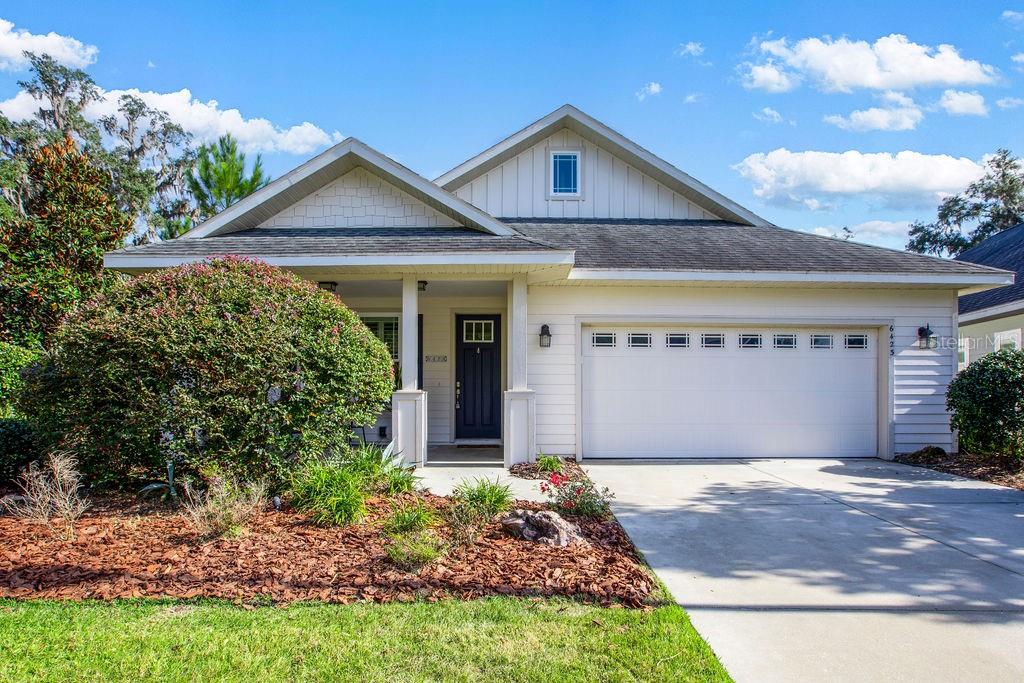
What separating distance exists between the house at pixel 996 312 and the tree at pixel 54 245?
17.5m

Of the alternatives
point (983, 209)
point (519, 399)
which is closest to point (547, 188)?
point (519, 399)

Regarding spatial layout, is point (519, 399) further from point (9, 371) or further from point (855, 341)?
point (9, 371)

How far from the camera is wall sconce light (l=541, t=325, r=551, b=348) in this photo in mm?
9141

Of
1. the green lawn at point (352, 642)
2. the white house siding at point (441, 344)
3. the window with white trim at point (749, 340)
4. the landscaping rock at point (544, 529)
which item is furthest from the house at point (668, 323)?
the green lawn at point (352, 642)

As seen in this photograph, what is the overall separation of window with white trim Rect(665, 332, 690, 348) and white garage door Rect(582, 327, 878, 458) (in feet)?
0.05

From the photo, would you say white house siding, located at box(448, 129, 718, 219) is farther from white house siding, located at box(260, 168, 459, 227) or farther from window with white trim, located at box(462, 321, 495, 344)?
white house siding, located at box(260, 168, 459, 227)

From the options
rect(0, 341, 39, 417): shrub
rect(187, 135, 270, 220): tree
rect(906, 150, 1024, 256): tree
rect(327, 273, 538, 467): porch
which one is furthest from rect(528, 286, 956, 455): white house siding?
rect(906, 150, 1024, 256): tree

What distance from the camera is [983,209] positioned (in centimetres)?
2578

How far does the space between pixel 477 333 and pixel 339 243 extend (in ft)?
11.2

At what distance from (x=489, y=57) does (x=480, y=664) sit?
10.7 meters

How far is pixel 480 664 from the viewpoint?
295 centimetres

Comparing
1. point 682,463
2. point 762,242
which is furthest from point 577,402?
point 762,242

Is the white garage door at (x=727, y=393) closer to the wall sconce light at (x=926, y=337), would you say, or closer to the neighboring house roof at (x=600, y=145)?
the wall sconce light at (x=926, y=337)

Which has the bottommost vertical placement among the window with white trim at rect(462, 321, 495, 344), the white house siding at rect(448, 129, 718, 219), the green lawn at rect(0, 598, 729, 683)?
the green lawn at rect(0, 598, 729, 683)
